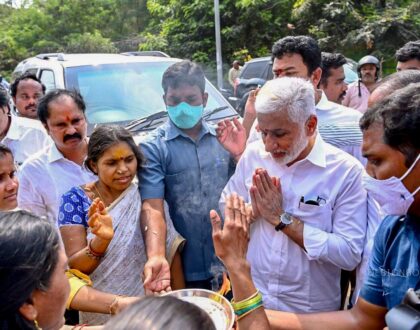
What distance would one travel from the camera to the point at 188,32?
67.4 ft

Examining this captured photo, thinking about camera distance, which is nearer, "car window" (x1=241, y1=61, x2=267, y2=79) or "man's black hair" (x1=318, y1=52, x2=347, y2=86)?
"man's black hair" (x1=318, y1=52, x2=347, y2=86)

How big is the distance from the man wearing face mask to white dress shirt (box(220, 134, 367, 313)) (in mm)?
498

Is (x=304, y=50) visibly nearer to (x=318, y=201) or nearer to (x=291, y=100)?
(x=291, y=100)

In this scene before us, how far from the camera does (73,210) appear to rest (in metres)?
2.33

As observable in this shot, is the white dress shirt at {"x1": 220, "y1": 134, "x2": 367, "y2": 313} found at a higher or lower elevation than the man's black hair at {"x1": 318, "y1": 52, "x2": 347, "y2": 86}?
lower

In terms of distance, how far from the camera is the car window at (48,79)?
532 cm

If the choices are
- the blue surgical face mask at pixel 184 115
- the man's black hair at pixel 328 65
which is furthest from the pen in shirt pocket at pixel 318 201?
the man's black hair at pixel 328 65

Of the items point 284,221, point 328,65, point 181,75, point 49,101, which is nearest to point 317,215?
point 284,221

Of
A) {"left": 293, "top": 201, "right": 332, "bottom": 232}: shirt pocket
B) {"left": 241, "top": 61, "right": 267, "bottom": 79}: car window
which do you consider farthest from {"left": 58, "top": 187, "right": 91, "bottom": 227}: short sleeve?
{"left": 241, "top": 61, "right": 267, "bottom": 79}: car window

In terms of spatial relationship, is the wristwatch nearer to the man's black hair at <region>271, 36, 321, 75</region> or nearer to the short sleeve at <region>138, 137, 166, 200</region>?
the short sleeve at <region>138, 137, 166, 200</region>

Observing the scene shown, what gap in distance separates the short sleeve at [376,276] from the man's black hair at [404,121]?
1.12ft

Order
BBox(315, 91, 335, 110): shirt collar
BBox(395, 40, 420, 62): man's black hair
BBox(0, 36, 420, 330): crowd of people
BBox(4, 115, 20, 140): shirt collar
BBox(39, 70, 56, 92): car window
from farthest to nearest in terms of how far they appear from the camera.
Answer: BBox(39, 70, 56, 92): car window < BBox(395, 40, 420, 62): man's black hair < BBox(4, 115, 20, 140): shirt collar < BBox(315, 91, 335, 110): shirt collar < BBox(0, 36, 420, 330): crowd of people

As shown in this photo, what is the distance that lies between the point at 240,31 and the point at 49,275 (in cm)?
1965

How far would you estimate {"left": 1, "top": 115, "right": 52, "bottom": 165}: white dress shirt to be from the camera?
3.60m
